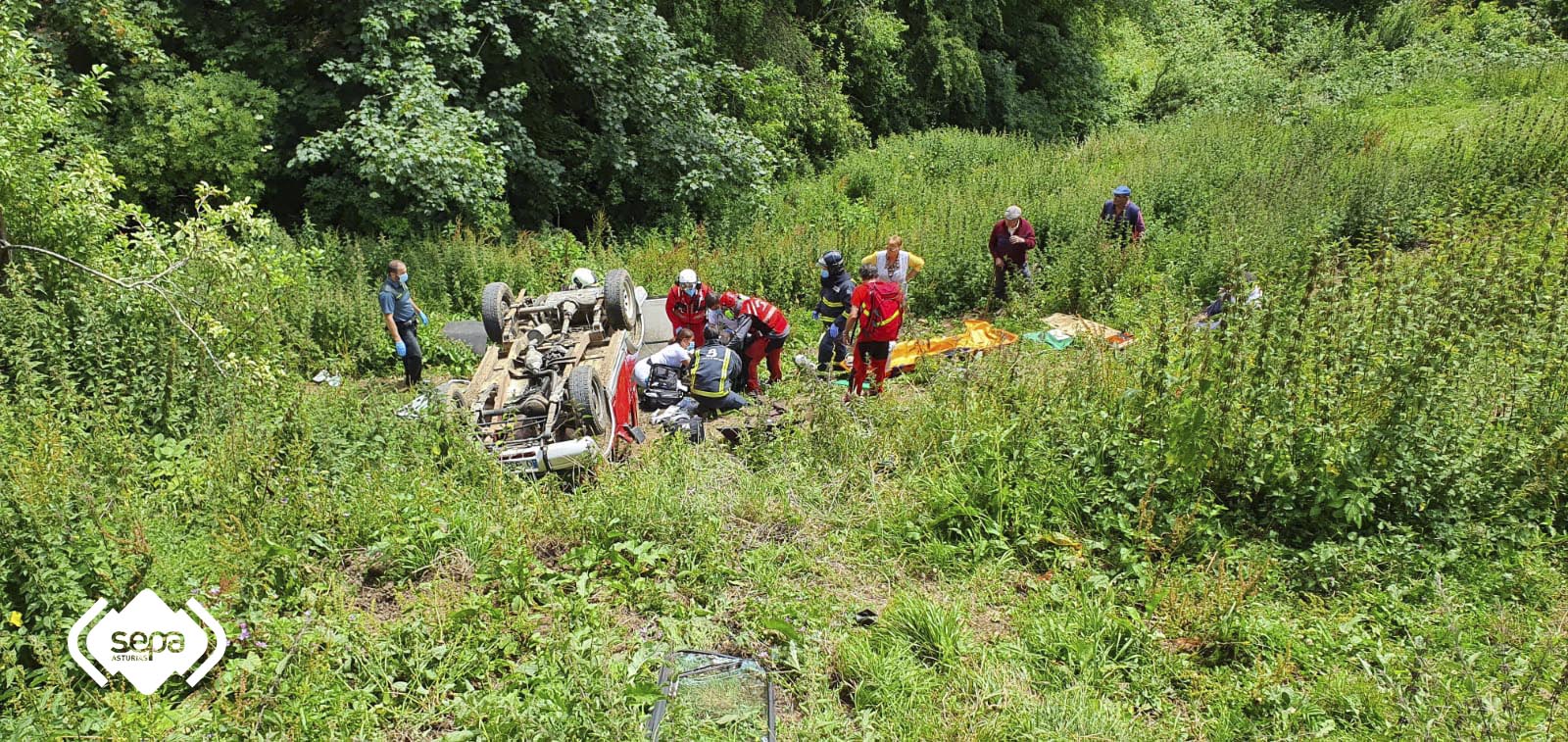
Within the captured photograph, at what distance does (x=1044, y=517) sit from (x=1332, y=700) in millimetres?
1685

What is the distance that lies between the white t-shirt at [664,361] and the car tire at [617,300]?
0.40 m

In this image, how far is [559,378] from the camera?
697 centimetres

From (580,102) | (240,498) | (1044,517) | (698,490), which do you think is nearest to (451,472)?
(240,498)

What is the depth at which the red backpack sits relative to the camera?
24.1 ft

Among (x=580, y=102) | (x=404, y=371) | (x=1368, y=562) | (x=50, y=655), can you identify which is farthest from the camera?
(x=580, y=102)

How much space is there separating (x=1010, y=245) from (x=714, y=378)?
13.6 feet

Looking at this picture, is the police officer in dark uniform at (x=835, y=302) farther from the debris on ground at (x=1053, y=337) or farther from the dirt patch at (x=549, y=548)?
the dirt patch at (x=549, y=548)

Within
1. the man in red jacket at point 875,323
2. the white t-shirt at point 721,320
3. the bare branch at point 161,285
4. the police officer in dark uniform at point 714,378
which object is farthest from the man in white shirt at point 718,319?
the bare branch at point 161,285

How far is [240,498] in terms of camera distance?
462 centimetres

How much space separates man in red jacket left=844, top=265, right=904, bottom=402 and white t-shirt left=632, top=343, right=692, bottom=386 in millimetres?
1538

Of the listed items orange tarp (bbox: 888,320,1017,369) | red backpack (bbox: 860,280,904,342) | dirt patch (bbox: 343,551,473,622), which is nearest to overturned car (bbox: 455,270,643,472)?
dirt patch (bbox: 343,551,473,622)

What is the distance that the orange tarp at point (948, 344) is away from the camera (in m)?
8.57

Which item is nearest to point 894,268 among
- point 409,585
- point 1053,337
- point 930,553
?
point 1053,337

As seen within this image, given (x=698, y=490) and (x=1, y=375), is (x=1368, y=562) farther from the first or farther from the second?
(x=1, y=375)
